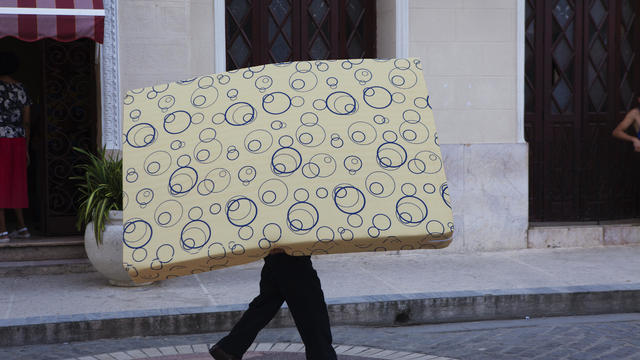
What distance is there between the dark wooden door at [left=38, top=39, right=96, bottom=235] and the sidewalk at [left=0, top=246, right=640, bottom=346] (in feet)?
4.16

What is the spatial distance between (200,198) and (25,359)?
2.76 m

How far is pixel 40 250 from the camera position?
8969 millimetres

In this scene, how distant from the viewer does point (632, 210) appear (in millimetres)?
10836

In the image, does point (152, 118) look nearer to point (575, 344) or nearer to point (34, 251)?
point (575, 344)

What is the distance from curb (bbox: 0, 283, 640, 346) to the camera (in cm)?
644

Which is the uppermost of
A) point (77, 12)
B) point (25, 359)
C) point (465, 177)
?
point (77, 12)

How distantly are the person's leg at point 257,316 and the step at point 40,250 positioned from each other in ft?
14.7

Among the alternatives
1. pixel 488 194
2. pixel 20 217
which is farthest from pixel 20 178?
pixel 488 194

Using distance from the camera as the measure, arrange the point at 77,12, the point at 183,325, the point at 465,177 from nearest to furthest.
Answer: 1. the point at 183,325
2. the point at 77,12
3. the point at 465,177

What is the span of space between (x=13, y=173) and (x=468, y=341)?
5.31 metres

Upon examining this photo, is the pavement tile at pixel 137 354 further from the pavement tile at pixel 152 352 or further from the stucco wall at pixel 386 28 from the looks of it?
the stucco wall at pixel 386 28

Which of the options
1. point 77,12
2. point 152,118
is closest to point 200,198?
point 152,118

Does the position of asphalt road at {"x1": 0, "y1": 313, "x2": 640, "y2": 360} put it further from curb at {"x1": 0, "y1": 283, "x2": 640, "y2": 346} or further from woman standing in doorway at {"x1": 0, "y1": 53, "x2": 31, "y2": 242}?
woman standing in doorway at {"x1": 0, "y1": 53, "x2": 31, "y2": 242}

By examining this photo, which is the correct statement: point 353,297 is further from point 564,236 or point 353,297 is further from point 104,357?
point 564,236
